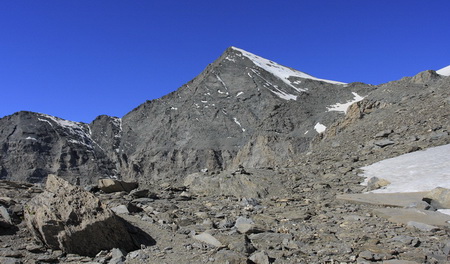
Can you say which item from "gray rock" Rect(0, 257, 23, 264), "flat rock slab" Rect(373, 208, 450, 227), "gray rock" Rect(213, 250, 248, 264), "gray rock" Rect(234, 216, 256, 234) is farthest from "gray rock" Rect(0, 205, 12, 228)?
"flat rock slab" Rect(373, 208, 450, 227)

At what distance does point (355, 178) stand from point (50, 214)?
11.4m

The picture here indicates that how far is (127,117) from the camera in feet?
387

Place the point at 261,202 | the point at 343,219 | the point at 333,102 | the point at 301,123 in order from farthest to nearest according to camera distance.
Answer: the point at 333,102 < the point at 301,123 < the point at 261,202 < the point at 343,219

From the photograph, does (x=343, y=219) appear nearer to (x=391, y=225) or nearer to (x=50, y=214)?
(x=391, y=225)

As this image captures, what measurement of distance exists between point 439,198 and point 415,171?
3.80 metres

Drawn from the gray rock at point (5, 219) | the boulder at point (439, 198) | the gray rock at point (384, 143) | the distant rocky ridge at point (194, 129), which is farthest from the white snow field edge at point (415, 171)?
the distant rocky ridge at point (194, 129)

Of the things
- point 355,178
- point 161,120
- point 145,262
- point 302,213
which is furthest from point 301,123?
point 145,262

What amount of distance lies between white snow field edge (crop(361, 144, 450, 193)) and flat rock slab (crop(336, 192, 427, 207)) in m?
0.73

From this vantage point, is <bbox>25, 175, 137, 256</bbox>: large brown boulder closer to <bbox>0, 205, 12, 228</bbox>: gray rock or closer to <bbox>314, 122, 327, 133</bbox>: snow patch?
<bbox>0, 205, 12, 228</bbox>: gray rock

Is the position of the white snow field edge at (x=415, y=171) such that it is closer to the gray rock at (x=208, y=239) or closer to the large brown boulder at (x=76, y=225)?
the gray rock at (x=208, y=239)

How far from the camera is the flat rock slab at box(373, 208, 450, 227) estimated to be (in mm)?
7720

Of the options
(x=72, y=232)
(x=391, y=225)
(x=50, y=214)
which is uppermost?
(x=50, y=214)

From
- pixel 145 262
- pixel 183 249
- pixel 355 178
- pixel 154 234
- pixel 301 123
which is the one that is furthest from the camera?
pixel 301 123

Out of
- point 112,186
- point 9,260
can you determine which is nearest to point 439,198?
point 9,260
